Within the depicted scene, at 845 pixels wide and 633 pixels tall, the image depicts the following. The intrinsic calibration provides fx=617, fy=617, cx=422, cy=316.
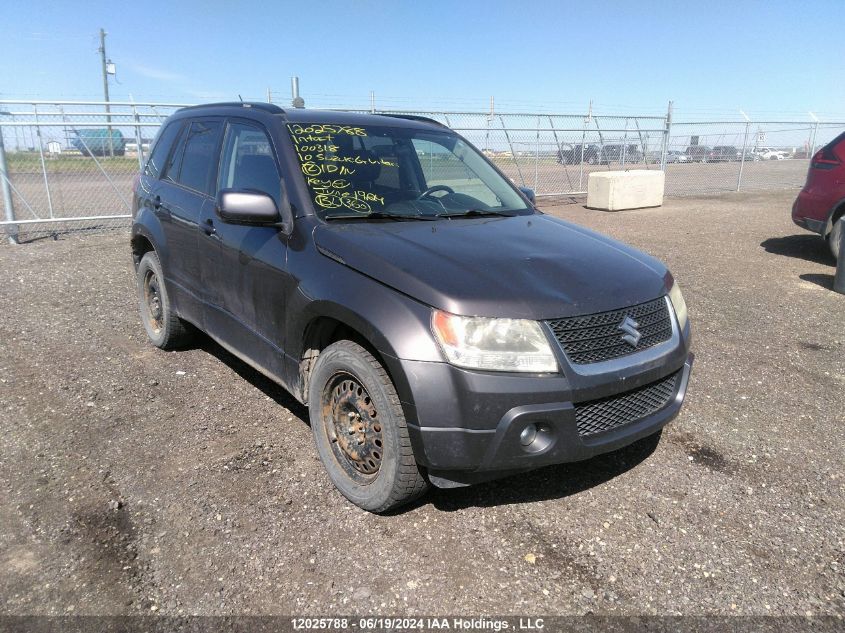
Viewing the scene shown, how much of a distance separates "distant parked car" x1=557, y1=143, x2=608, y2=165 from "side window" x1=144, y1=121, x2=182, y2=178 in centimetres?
1312

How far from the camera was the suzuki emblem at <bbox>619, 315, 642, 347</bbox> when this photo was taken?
109 inches

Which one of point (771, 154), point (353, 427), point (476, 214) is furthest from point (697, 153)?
point (353, 427)

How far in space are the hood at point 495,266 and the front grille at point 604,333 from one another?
0.13 feet

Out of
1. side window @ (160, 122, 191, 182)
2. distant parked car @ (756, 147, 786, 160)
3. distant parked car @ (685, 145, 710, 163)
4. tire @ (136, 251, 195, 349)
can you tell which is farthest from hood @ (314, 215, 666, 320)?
distant parked car @ (756, 147, 786, 160)

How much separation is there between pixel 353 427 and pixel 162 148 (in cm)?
312

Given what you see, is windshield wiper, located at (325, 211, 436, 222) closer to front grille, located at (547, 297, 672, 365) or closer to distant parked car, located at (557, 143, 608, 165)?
front grille, located at (547, 297, 672, 365)

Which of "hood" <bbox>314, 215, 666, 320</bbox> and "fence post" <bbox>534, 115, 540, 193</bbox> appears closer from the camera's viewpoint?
"hood" <bbox>314, 215, 666, 320</bbox>

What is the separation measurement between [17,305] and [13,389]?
2.62 meters

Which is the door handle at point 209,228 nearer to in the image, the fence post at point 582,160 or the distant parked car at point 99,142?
the distant parked car at point 99,142

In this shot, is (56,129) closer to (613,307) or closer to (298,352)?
(298,352)

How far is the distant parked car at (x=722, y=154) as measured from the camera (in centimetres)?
1950

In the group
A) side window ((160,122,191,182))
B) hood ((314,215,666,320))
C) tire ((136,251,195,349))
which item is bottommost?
tire ((136,251,195,349))

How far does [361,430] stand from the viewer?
2.94m

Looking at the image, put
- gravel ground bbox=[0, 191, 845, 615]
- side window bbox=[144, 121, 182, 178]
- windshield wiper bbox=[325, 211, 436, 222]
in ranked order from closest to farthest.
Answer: gravel ground bbox=[0, 191, 845, 615], windshield wiper bbox=[325, 211, 436, 222], side window bbox=[144, 121, 182, 178]
